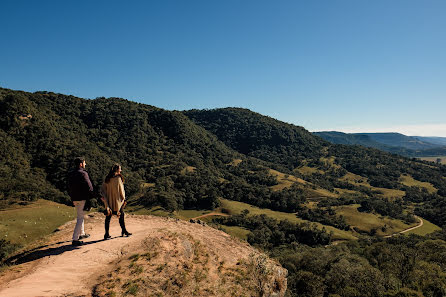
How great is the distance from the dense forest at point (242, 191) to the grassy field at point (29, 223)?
3.58m

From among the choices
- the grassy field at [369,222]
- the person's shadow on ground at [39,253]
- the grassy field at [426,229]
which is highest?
the person's shadow on ground at [39,253]

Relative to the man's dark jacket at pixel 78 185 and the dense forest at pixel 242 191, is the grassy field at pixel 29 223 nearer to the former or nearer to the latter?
the dense forest at pixel 242 191

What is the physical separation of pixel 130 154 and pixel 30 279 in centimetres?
16119

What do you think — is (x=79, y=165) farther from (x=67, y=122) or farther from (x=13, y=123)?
(x=67, y=122)

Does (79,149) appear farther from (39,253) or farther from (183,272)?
(183,272)

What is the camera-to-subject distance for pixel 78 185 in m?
11.3

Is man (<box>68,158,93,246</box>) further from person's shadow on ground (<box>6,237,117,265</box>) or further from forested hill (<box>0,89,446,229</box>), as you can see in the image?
forested hill (<box>0,89,446,229</box>)

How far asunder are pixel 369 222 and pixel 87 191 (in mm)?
140426

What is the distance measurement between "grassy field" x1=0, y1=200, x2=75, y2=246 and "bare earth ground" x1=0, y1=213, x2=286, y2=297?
93.9 ft

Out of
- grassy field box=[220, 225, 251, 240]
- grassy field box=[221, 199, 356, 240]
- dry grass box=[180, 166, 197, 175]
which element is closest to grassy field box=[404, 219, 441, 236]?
grassy field box=[221, 199, 356, 240]

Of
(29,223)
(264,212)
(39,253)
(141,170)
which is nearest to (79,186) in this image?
(39,253)

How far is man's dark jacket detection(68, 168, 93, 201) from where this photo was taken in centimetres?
1122

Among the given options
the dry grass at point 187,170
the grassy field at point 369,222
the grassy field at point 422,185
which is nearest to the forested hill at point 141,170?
the grassy field at point 422,185

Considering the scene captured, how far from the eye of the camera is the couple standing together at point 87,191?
11.3 m
